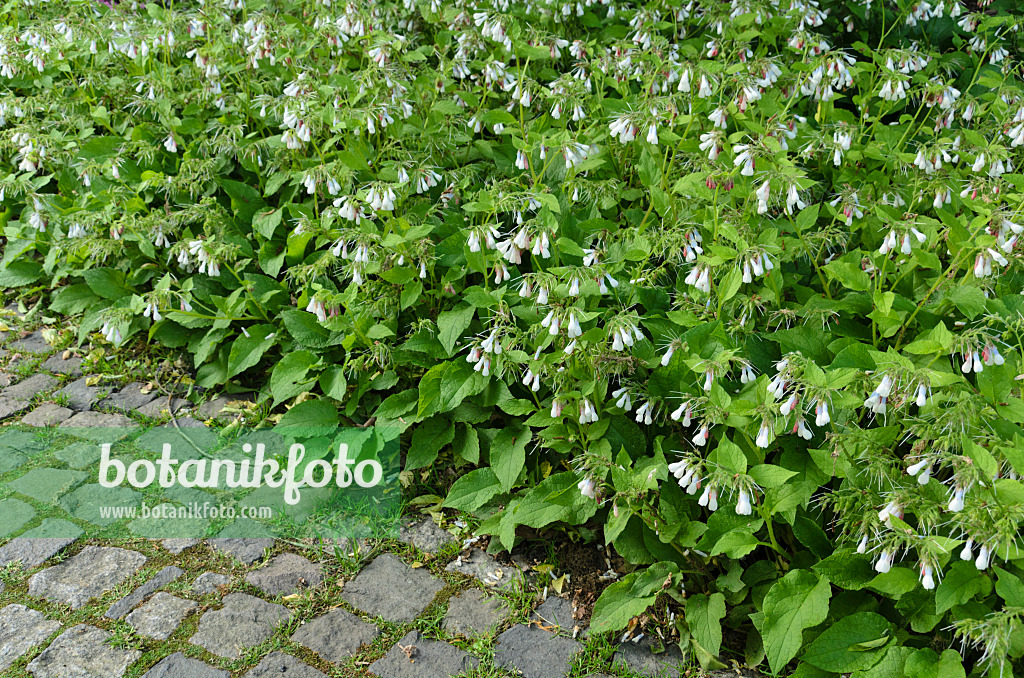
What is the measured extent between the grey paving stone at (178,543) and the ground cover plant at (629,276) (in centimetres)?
80

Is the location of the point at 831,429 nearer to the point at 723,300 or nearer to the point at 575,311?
the point at 723,300

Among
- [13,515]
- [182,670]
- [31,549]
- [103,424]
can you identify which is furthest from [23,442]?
[182,670]

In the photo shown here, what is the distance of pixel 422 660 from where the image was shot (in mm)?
3135

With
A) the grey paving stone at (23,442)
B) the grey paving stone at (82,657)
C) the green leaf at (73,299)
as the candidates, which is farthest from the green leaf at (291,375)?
the green leaf at (73,299)

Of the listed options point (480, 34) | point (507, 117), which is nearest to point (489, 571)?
point (507, 117)

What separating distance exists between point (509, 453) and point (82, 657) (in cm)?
190

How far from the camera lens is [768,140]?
11.9 ft

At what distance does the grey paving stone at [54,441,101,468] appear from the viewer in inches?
164

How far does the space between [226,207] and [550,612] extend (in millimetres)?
3501

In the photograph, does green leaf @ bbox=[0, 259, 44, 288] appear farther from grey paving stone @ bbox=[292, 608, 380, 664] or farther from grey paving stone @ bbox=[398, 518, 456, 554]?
grey paving stone @ bbox=[292, 608, 380, 664]

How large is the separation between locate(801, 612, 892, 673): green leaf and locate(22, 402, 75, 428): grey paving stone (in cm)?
402

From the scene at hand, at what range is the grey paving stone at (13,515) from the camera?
12.2 ft

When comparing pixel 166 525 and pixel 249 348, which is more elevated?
pixel 249 348

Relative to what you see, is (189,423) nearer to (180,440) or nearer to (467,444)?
(180,440)
